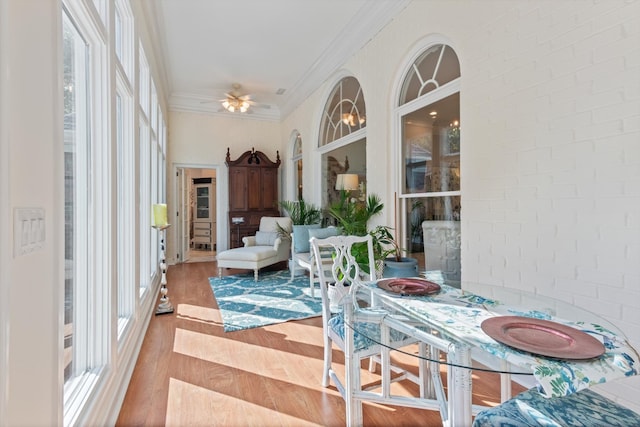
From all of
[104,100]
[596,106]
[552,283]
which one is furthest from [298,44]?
[552,283]

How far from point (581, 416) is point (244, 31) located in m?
4.61

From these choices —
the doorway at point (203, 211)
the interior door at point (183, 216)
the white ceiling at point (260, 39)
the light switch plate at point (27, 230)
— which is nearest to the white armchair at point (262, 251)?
the interior door at point (183, 216)

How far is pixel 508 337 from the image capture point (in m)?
1.11

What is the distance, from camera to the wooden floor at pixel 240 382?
1.83 m

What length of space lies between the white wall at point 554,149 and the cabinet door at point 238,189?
15.8ft

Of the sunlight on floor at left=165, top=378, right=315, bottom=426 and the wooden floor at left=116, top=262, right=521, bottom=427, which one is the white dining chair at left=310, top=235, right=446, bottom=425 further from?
the sunlight on floor at left=165, top=378, right=315, bottom=426

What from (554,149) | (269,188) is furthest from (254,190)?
(554,149)

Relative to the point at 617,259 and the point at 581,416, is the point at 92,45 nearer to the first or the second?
the point at 581,416

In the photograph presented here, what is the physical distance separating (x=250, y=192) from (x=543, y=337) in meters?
6.22

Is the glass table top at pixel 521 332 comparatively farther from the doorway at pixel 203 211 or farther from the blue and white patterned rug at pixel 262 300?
the doorway at pixel 203 211

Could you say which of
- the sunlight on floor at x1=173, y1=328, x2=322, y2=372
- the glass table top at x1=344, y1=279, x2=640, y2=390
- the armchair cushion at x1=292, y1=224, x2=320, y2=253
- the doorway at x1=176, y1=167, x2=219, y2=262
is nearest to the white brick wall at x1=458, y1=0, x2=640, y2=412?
the glass table top at x1=344, y1=279, x2=640, y2=390

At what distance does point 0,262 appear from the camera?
2.49ft

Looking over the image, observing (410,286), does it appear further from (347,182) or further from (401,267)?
(347,182)

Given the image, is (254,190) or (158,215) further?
(254,190)
